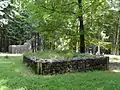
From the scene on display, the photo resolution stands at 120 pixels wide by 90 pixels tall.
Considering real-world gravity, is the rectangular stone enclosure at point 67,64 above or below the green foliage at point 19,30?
below

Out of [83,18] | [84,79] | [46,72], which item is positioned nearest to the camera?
[84,79]

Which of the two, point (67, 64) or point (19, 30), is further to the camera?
point (19, 30)

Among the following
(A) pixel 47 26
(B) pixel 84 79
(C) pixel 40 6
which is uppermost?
(C) pixel 40 6

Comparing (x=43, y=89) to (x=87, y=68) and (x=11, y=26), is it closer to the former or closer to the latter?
(x=87, y=68)

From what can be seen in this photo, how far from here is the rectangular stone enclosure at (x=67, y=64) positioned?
9.86m

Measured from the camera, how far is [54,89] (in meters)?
6.97

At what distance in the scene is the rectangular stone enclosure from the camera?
9.86 meters

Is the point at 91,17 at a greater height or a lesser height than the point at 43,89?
greater

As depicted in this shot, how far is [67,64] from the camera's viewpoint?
1034 cm

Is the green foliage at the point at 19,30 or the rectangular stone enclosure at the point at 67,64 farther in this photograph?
the green foliage at the point at 19,30

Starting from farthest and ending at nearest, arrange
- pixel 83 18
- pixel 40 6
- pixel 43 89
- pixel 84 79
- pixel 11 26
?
pixel 11 26
pixel 83 18
pixel 40 6
pixel 84 79
pixel 43 89

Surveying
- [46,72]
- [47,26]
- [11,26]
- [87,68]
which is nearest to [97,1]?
Result: [47,26]

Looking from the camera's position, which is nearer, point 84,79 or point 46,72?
point 84,79

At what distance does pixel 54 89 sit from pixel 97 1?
7.48 metres
